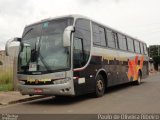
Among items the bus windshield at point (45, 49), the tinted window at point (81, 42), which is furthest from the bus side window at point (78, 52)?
the bus windshield at point (45, 49)

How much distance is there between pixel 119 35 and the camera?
60.4 feet

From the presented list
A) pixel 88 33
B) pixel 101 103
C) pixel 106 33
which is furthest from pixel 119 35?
pixel 101 103

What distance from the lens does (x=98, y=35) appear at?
49.1 feet

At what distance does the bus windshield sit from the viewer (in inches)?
474

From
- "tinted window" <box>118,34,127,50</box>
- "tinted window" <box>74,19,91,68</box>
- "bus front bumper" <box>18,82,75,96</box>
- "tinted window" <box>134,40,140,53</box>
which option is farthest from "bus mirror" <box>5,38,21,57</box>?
"tinted window" <box>134,40,140,53</box>

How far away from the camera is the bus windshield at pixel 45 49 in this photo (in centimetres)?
1205

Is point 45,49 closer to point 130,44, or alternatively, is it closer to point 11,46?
point 11,46

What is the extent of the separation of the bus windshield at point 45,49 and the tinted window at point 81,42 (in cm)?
48

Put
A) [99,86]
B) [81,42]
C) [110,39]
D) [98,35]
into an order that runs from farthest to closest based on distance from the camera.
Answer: [110,39] < [98,35] < [99,86] < [81,42]

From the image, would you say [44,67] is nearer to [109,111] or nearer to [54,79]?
[54,79]

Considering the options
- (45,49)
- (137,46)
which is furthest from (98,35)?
(137,46)

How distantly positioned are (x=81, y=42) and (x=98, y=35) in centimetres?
213

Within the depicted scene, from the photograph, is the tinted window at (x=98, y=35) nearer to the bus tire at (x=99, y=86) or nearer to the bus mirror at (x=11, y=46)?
the bus tire at (x=99, y=86)

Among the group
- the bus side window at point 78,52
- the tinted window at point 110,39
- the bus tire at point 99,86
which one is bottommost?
the bus tire at point 99,86
